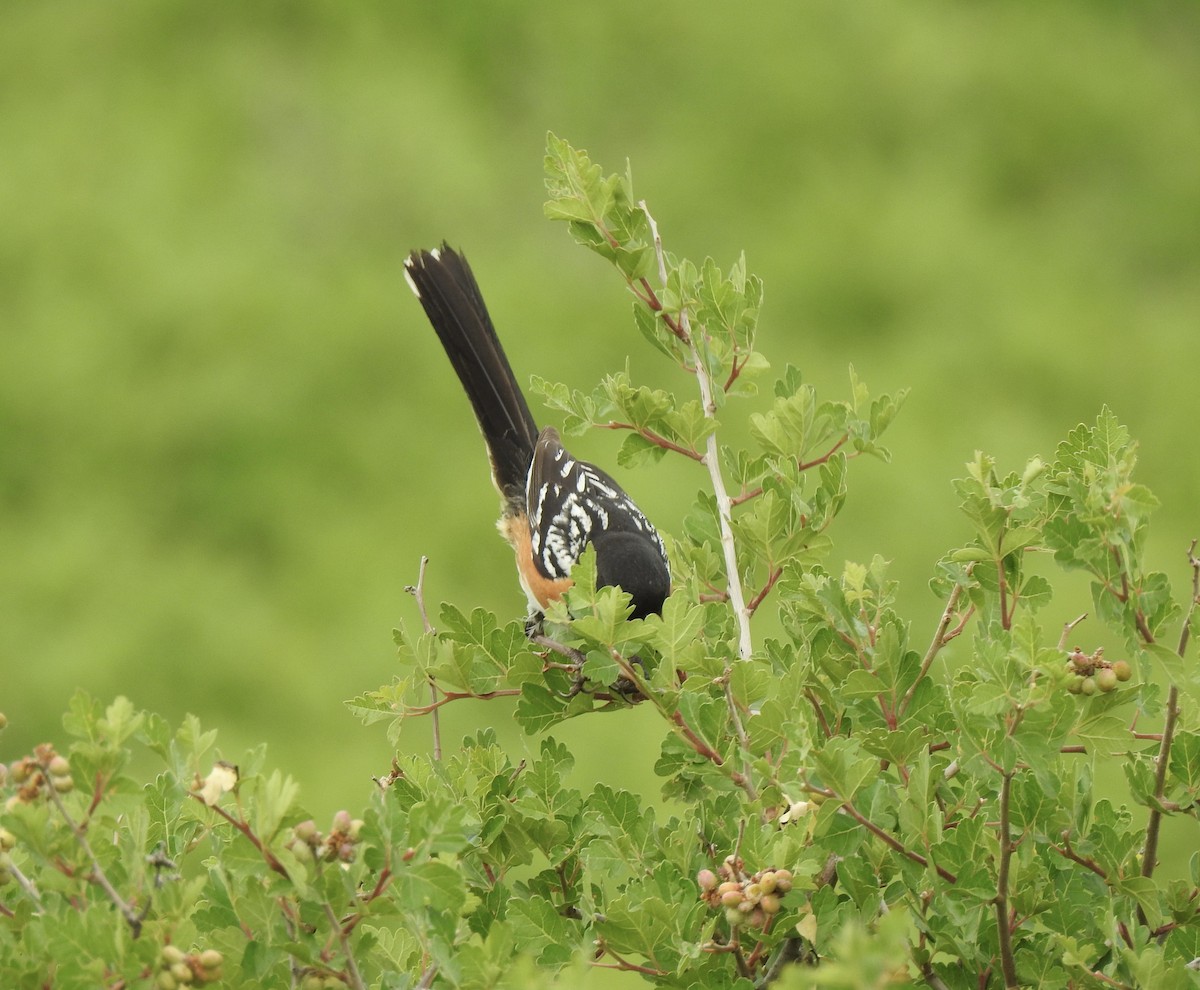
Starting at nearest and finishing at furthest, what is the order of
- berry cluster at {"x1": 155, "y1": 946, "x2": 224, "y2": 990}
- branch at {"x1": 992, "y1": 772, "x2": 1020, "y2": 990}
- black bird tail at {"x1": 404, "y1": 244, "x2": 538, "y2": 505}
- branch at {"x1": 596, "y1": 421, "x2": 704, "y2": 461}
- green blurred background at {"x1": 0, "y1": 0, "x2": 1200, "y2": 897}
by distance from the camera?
berry cluster at {"x1": 155, "y1": 946, "x2": 224, "y2": 990}
branch at {"x1": 992, "y1": 772, "x2": 1020, "y2": 990}
branch at {"x1": 596, "y1": 421, "x2": 704, "y2": 461}
black bird tail at {"x1": 404, "y1": 244, "x2": 538, "y2": 505}
green blurred background at {"x1": 0, "y1": 0, "x2": 1200, "y2": 897}

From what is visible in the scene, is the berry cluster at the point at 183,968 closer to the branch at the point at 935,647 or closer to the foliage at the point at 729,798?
the foliage at the point at 729,798

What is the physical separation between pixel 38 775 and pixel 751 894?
88 centimetres

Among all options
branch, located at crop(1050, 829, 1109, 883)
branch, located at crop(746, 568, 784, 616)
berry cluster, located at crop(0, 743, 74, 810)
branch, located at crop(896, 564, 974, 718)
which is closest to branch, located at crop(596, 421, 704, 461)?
branch, located at crop(746, 568, 784, 616)

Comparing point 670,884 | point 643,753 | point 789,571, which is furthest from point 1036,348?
point 670,884

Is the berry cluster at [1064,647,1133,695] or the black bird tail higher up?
the black bird tail

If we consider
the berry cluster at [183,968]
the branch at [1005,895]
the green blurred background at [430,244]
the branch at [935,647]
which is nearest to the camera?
the berry cluster at [183,968]

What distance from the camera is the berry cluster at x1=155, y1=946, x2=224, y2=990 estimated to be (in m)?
1.68

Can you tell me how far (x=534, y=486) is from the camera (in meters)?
4.13

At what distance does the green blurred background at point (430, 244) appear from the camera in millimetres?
6730

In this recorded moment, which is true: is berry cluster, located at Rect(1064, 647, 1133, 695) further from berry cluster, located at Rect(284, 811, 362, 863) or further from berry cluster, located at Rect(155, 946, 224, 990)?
berry cluster, located at Rect(155, 946, 224, 990)

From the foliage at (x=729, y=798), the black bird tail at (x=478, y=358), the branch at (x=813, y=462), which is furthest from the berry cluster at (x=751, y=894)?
the black bird tail at (x=478, y=358)

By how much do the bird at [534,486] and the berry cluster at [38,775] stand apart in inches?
73.1

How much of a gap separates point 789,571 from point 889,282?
5.73 meters

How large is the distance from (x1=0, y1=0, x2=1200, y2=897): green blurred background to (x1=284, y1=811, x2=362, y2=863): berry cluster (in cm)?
425
